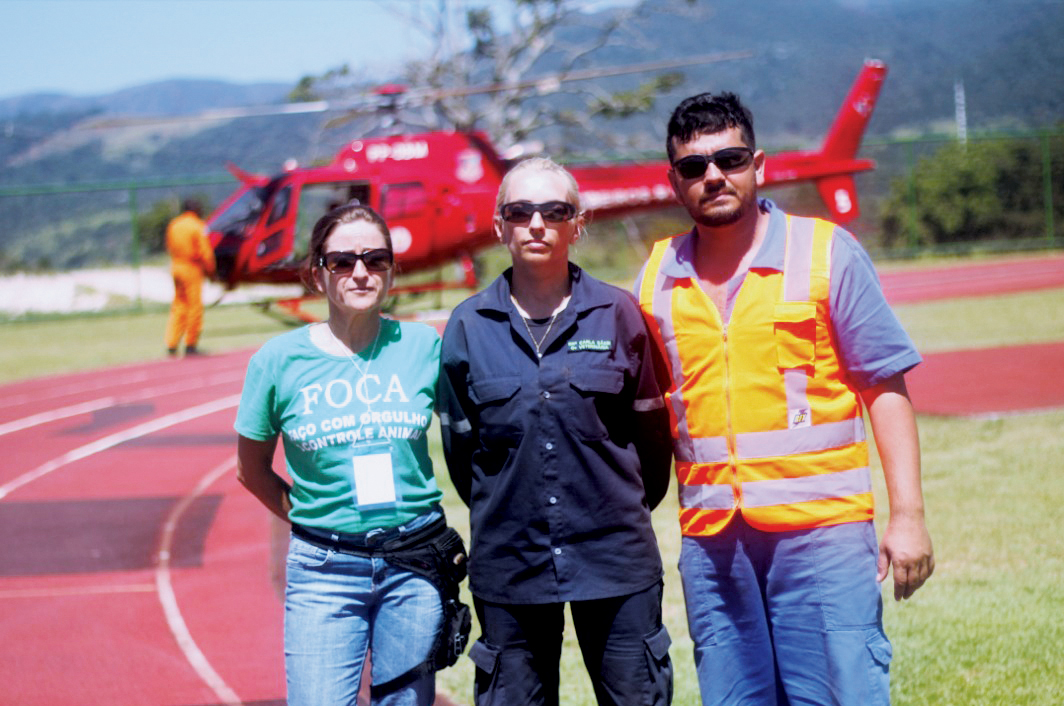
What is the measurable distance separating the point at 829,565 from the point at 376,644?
1.22m

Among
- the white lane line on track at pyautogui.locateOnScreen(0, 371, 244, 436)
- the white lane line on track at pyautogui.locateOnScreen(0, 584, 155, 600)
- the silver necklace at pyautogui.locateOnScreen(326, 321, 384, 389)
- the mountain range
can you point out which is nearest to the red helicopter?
the white lane line on track at pyautogui.locateOnScreen(0, 371, 244, 436)

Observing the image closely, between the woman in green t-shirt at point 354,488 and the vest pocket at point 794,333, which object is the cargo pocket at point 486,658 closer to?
the woman in green t-shirt at point 354,488

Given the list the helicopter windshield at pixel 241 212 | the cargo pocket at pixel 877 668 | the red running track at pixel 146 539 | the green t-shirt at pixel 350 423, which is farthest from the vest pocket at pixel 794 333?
the helicopter windshield at pixel 241 212

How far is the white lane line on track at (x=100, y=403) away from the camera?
1340 centimetres

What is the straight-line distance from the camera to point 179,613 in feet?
21.7

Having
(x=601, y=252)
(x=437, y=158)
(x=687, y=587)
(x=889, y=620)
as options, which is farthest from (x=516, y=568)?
(x=601, y=252)

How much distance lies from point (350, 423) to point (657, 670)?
3.37 ft

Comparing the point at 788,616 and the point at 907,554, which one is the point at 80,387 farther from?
the point at 907,554

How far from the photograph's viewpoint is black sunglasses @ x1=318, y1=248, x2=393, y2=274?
347cm

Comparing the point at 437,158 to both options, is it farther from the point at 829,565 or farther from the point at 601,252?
the point at 829,565

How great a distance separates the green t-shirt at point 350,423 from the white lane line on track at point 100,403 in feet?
34.5

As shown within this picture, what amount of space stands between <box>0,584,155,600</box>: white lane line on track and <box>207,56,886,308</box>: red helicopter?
10374mm

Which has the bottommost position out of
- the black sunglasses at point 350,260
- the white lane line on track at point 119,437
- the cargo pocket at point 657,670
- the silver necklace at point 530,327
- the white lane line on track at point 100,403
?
the white lane line on track at point 119,437

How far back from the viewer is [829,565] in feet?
10.1
